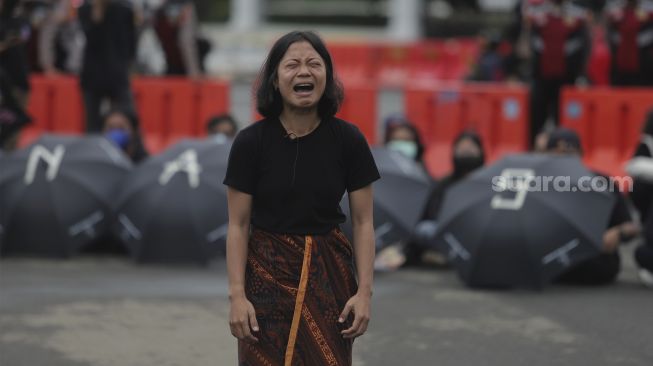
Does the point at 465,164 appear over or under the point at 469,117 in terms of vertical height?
over

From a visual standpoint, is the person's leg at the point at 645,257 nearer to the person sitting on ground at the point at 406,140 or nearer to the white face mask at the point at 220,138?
the person sitting on ground at the point at 406,140

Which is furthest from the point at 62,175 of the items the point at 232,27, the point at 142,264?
the point at 232,27

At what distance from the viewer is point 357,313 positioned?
4977 mm

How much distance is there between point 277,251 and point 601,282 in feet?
16.6

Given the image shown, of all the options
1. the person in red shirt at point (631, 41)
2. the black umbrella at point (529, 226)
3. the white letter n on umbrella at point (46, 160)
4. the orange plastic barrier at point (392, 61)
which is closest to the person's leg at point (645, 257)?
the black umbrella at point (529, 226)

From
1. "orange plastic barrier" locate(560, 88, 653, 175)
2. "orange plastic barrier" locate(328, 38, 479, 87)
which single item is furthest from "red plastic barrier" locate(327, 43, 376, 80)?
"orange plastic barrier" locate(560, 88, 653, 175)

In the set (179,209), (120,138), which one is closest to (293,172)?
(179,209)

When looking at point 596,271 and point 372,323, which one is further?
point 596,271

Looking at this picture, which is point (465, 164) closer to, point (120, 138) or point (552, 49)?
point (120, 138)

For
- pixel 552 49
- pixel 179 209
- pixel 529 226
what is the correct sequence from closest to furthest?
1. pixel 529 226
2. pixel 179 209
3. pixel 552 49

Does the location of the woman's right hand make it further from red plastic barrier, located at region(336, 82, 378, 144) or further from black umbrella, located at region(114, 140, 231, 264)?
red plastic barrier, located at region(336, 82, 378, 144)

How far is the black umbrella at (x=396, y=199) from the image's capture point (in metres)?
9.59

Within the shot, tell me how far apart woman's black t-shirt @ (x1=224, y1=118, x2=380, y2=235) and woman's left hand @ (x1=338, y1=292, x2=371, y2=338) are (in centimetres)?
29

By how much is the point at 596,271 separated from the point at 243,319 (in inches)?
Answer: 200
